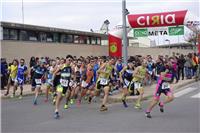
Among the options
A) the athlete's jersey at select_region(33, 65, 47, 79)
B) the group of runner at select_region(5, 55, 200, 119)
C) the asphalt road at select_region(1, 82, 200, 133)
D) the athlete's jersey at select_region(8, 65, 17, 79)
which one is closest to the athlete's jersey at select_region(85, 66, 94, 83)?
the group of runner at select_region(5, 55, 200, 119)

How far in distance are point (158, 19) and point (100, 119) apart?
13.7 m

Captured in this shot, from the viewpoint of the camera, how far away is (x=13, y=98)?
17.9 metres

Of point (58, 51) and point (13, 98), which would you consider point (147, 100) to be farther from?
point (58, 51)

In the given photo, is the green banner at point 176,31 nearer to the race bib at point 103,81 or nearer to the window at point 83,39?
the window at point 83,39

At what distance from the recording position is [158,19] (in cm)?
2417

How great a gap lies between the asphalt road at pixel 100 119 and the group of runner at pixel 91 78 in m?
0.38

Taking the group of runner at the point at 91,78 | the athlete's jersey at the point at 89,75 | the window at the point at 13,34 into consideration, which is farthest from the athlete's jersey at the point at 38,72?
the window at the point at 13,34

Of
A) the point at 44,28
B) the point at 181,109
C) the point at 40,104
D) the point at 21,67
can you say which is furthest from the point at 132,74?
the point at 44,28

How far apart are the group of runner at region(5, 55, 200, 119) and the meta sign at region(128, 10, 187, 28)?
6.43m

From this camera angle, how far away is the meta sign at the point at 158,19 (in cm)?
2395

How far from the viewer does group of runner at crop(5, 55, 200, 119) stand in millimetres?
12109

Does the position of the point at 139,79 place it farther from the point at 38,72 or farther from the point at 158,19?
the point at 158,19

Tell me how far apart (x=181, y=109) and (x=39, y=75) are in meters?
5.78

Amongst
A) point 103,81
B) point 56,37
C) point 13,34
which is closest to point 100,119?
point 103,81
